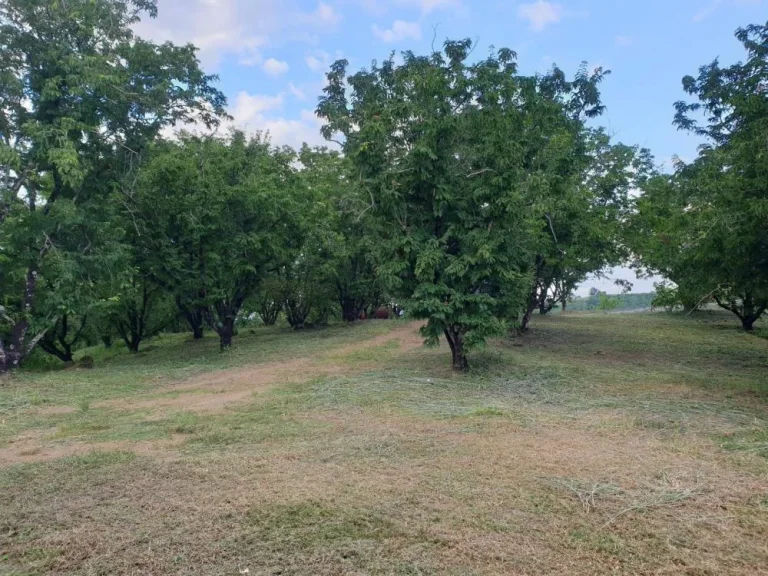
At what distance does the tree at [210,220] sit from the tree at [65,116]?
1.35 metres

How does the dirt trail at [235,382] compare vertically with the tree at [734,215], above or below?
below

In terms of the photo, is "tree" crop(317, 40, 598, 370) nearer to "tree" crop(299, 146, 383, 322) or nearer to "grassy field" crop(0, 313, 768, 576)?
"grassy field" crop(0, 313, 768, 576)

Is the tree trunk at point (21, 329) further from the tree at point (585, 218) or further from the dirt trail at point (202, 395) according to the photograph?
the tree at point (585, 218)

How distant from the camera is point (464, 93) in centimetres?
883

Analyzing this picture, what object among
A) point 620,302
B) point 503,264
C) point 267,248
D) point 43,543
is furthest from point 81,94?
point 620,302

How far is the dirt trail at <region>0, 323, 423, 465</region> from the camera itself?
5.12 m

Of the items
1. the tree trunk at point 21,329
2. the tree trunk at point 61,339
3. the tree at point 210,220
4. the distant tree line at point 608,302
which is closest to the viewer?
the tree trunk at point 21,329

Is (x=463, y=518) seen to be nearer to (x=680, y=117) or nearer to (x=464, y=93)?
(x=464, y=93)

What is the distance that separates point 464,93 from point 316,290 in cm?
1085

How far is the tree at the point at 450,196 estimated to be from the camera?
27.3 ft

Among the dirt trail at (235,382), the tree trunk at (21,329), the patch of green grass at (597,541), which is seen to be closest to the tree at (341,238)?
the dirt trail at (235,382)

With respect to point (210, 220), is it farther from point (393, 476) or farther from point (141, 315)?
point (393, 476)

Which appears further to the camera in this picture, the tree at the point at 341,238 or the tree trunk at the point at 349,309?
the tree trunk at the point at 349,309

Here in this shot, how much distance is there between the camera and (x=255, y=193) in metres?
12.8
